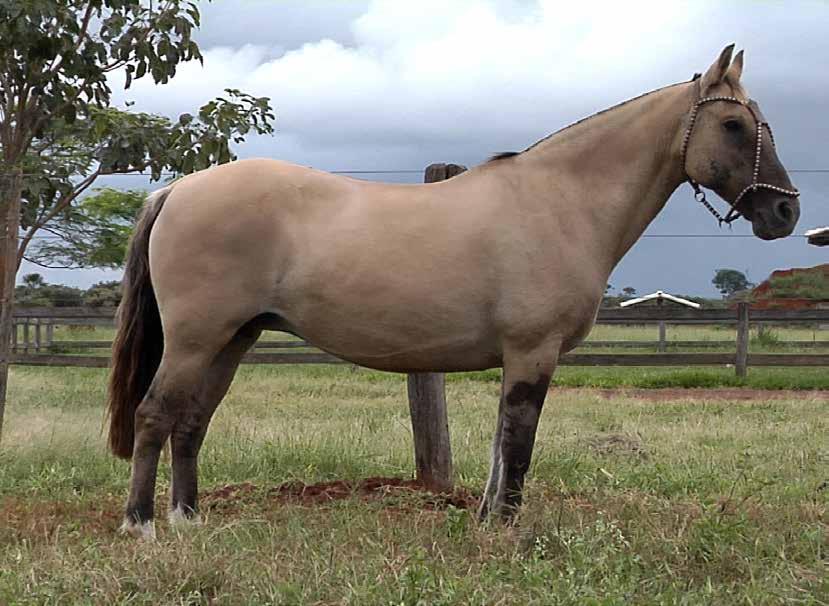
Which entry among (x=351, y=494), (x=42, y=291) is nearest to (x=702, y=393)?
(x=351, y=494)

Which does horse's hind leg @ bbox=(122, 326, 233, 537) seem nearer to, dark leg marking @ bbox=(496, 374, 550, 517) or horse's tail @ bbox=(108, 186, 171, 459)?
horse's tail @ bbox=(108, 186, 171, 459)

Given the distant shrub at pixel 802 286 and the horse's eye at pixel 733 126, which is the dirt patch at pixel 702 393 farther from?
the distant shrub at pixel 802 286

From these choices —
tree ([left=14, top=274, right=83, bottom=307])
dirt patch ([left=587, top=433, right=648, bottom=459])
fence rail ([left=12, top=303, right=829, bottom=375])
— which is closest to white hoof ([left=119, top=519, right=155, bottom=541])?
dirt patch ([left=587, top=433, right=648, bottom=459])

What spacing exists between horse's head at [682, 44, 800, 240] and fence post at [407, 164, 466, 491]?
2036 mm

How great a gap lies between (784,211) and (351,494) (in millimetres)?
2912

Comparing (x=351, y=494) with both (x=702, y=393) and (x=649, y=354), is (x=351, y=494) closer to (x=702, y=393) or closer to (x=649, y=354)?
(x=702, y=393)

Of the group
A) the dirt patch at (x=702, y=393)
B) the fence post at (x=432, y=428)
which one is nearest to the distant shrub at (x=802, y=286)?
the dirt patch at (x=702, y=393)

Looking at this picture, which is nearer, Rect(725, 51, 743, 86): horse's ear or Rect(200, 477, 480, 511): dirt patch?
A: Rect(725, 51, 743, 86): horse's ear

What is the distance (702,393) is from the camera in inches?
579

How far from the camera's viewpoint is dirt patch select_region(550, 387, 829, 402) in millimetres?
13938

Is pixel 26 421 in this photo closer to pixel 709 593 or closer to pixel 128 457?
pixel 128 457

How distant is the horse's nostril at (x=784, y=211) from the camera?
16.3 feet

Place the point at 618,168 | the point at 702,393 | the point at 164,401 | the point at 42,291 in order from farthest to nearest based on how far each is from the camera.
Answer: the point at 42,291 → the point at 702,393 → the point at 618,168 → the point at 164,401

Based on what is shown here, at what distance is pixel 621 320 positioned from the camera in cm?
1647
